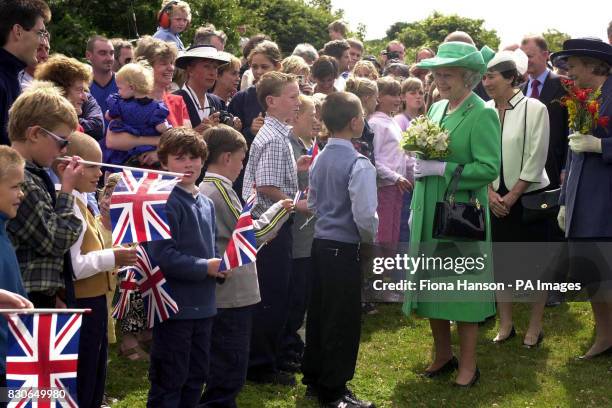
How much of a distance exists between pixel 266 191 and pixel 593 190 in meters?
2.83

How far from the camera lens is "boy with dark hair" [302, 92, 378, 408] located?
651 centimetres

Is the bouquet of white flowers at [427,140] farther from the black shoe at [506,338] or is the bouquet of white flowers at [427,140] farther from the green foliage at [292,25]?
the green foliage at [292,25]

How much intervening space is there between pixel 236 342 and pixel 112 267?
1.14 m

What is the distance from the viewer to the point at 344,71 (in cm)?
1256

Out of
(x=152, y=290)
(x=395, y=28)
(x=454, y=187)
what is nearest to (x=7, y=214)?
(x=152, y=290)

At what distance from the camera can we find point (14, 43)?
5.63 meters

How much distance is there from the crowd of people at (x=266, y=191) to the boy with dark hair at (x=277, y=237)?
0.05ft

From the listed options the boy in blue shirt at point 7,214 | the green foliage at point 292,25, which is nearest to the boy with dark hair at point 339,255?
the boy in blue shirt at point 7,214

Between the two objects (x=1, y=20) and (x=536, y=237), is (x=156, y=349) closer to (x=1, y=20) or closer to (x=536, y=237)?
(x=1, y=20)

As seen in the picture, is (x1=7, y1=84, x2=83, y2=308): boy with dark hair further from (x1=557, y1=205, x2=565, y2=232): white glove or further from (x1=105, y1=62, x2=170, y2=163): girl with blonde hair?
(x1=557, y1=205, x2=565, y2=232): white glove

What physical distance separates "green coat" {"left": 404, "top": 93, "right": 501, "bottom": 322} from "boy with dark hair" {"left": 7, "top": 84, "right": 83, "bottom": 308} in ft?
10.6

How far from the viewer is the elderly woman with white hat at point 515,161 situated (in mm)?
8320

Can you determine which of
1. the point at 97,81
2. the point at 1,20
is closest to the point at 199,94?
the point at 97,81

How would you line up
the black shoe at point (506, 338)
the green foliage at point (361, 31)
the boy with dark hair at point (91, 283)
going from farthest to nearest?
the green foliage at point (361, 31)
the black shoe at point (506, 338)
the boy with dark hair at point (91, 283)
